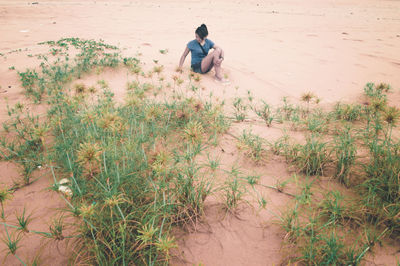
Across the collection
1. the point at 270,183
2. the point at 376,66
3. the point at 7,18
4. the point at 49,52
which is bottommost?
the point at 270,183

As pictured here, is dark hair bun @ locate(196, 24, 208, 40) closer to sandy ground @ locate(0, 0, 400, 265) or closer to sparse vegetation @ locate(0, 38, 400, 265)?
sandy ground @ locate(0, 0, 400, 265)

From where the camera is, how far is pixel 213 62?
5.32 m

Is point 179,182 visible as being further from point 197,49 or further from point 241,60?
point 241,60

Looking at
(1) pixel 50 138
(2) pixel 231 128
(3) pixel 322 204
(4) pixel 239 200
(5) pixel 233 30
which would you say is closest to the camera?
(3) pixel 322 204

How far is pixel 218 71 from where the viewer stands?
5.26m

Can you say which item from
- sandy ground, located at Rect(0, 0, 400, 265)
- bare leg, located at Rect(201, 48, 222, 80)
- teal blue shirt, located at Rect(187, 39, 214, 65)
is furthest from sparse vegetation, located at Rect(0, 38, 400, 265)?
teal blue shirt, located at Rect(187, 39, 214, 65)

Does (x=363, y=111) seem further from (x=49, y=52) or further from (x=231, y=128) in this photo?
(x=49, y=52)

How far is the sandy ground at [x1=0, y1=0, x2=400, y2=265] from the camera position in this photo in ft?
5.28

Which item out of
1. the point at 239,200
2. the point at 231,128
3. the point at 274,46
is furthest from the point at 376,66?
the point at 239,200

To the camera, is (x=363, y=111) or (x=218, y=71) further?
(x=218, y=71)

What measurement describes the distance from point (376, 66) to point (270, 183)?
617cm

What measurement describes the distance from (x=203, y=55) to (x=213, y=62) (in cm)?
44

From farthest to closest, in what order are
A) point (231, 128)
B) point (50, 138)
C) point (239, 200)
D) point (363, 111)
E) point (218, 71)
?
point (218, 71)
point (363, 111)
point (231, 128)
point (50, 138)
point (239, 200)

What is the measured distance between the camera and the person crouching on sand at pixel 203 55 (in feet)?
17.0
